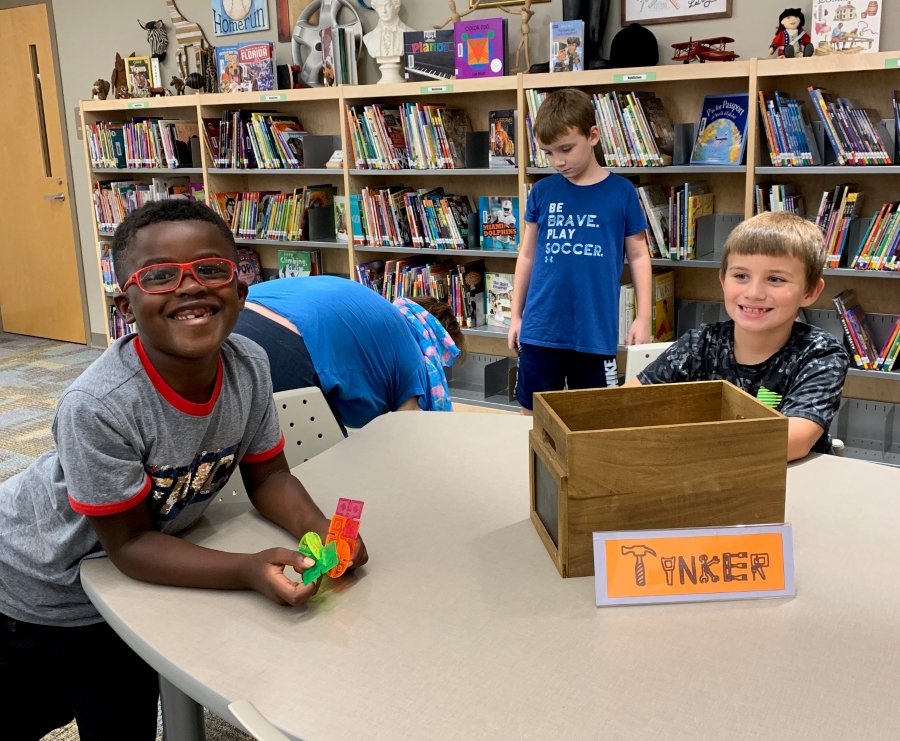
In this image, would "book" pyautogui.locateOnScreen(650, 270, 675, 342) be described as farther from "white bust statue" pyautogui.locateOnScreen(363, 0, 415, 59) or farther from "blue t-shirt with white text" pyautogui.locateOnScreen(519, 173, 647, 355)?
"white bust statue" pyautogui.locateOnScreen(363, 0, 415, 59)

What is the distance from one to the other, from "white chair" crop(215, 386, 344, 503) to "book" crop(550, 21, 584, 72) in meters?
2.39

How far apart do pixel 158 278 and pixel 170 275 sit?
0.01 m

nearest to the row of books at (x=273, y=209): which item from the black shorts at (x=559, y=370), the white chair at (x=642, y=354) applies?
the black shorts at (x=559, y=370)

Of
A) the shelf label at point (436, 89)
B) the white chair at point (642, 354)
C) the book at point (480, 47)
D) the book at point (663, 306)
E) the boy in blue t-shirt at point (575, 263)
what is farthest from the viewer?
the shelf label at point (436, 89)

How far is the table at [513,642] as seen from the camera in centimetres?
77

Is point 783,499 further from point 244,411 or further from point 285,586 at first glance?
point 244,411

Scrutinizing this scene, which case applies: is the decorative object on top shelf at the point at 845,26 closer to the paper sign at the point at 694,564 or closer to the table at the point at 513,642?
the table at the point at 513,642

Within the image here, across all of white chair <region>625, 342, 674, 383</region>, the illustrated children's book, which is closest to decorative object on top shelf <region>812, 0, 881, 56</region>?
the illustrated children's book

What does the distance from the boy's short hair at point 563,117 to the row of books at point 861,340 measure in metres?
1.28

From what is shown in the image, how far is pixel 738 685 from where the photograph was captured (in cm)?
80

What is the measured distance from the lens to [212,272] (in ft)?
3.58

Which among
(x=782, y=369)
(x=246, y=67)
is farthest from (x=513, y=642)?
(x=246, y=67)

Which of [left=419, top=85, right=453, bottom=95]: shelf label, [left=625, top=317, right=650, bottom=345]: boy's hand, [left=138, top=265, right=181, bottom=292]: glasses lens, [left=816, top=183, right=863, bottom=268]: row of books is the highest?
[left=419, top=85, right=453, bottom=95]: shelf label

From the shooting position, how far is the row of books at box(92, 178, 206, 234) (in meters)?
5.16
